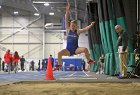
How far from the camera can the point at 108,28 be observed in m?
18.0

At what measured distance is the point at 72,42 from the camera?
33.0 feet

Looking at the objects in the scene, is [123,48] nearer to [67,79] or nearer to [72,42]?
[67,79]

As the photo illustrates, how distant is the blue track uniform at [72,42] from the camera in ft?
32.8

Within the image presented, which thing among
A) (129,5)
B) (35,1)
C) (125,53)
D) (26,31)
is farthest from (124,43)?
(26,31)

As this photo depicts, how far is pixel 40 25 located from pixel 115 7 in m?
31.2

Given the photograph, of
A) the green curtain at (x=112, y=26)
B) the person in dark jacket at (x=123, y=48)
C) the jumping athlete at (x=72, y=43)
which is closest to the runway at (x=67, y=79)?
the person in dark jacket at (x=123, y=48)

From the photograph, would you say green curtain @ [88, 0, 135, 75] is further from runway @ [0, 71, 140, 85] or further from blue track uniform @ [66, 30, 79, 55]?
blue track uniform @ [66, 30, 79, 55]

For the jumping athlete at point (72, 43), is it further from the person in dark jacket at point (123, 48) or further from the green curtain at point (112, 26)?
the green curtain at point (112, 26)

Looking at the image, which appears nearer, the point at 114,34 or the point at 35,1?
the point at 114,34

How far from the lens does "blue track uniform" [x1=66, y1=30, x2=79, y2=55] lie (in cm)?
1000

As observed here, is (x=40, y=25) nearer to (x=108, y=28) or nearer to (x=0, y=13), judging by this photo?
(x=0, y=13)

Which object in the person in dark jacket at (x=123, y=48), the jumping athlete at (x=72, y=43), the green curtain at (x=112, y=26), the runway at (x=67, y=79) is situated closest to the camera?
the jumping athlete at (x=72, y=43)

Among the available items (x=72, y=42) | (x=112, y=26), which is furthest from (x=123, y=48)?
(x=112, y=26)

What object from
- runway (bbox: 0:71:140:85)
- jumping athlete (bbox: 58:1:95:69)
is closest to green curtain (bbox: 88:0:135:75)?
runway (bbox: 0:71:140:85)
